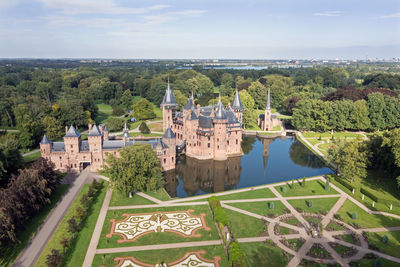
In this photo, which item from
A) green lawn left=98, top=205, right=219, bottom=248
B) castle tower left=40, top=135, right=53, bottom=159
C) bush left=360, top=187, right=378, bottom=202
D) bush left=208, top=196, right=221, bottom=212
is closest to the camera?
green lawn left=98, top=205, right=219, bottom=248

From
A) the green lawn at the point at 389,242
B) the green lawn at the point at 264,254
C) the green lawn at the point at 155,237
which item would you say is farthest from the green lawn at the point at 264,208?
the green lawn at the point at 389,242

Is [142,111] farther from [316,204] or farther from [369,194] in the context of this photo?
[369,194]

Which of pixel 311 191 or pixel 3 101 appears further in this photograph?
pixel 3 101

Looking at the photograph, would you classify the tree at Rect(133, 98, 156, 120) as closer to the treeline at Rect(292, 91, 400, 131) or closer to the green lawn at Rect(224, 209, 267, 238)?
the treeline at Rect(292, 91, 400, 131)

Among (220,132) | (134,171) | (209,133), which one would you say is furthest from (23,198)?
(220,132)

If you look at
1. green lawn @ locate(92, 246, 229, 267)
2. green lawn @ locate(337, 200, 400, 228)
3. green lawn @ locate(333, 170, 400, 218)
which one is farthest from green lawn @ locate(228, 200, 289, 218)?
green lawn @ locate(333, 170, 400, 218)

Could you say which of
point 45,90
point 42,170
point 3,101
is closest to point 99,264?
point 42,170

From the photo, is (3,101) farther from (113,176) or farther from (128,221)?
(128,221)
